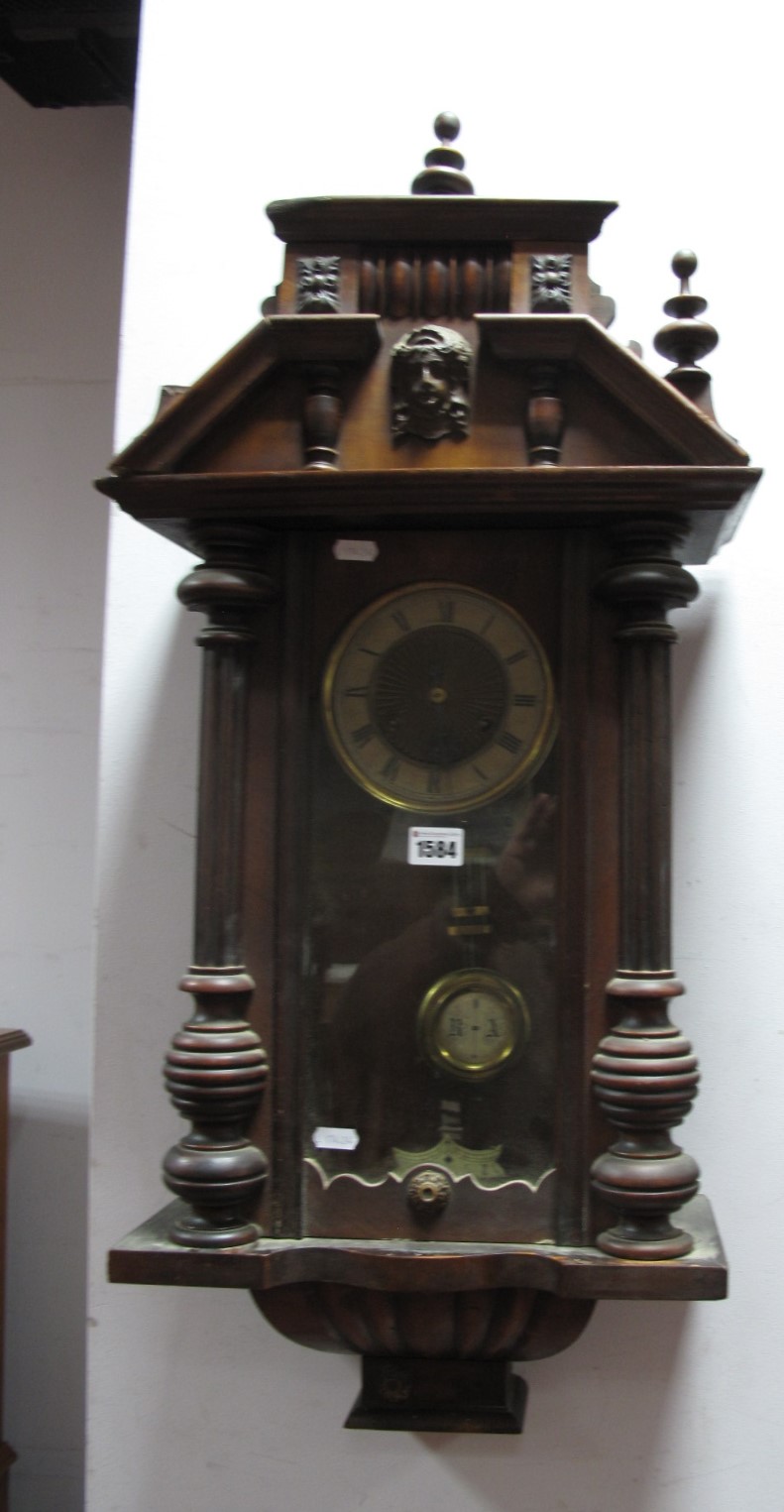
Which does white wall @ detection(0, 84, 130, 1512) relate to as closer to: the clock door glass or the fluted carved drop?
the fluted carved drop

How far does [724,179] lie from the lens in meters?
1.28

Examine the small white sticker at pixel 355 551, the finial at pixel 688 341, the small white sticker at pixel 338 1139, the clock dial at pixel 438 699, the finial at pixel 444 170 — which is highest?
the finial at pixel 444 170

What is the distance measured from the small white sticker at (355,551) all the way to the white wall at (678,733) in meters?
0.30

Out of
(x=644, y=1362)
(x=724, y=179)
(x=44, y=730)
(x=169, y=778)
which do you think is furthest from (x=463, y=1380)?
(x=724, y=179)

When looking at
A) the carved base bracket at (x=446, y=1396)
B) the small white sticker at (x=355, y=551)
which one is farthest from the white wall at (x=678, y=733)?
the small white sticker at (x=355, y=551)

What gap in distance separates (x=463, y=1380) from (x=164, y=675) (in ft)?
2.65

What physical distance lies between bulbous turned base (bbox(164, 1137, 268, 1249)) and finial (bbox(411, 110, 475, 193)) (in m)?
0.91

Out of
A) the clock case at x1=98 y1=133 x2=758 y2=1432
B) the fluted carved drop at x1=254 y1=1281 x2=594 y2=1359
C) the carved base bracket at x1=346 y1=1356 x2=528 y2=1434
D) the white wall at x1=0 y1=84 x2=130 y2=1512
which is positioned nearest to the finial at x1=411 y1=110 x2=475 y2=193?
the clock case at x1=98 y1=133 x2=758 y2=1432

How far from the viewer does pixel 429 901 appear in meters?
1.03

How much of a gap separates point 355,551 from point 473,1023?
0.45 metres

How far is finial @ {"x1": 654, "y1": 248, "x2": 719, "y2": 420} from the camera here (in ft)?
3.39

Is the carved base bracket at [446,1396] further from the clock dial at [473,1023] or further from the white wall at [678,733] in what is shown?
the clock dial at [473,1023]

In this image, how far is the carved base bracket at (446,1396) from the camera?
1.11 meters

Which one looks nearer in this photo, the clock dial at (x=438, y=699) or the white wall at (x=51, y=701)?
the clock dial at (x=438, y=699)
